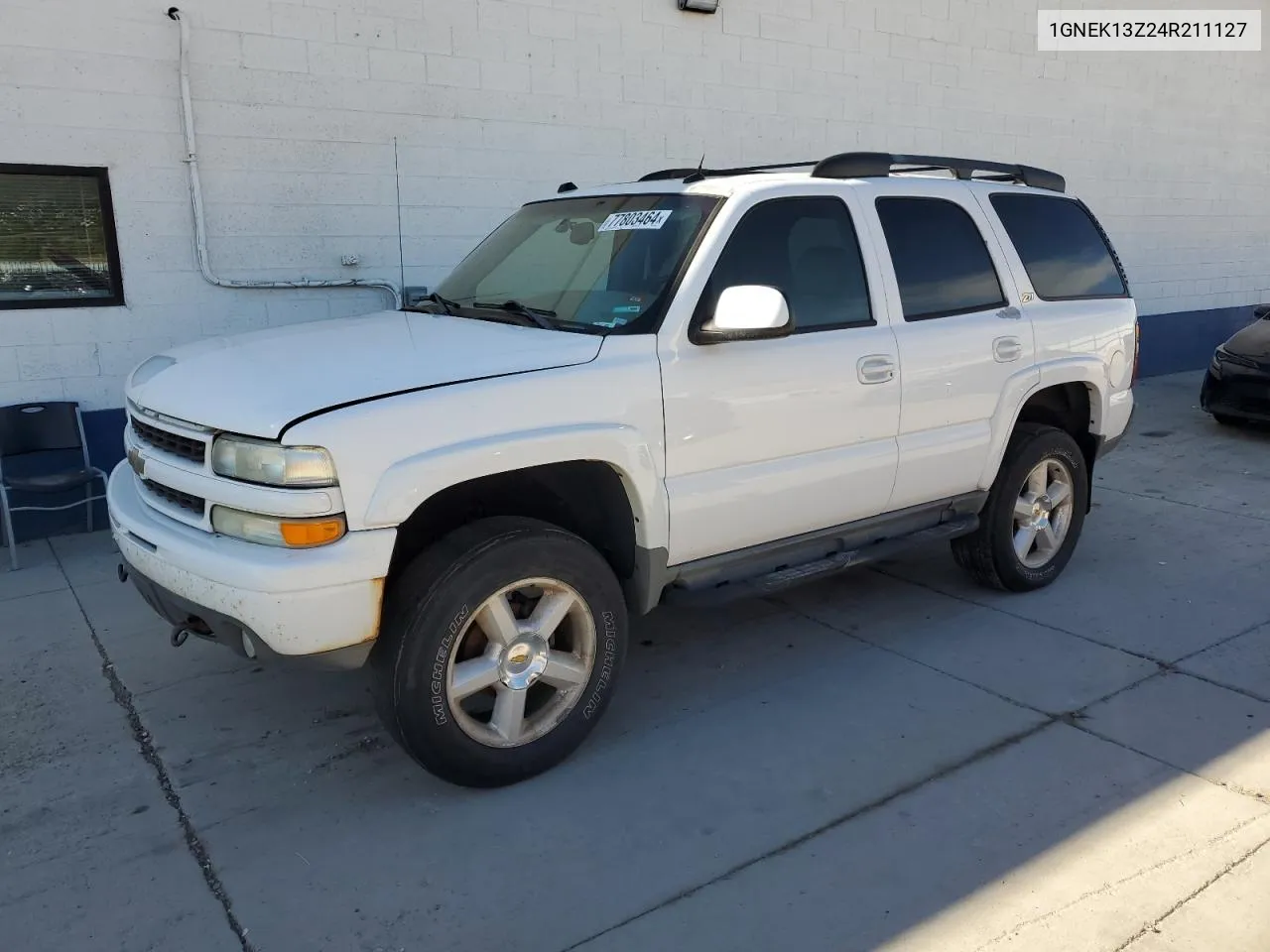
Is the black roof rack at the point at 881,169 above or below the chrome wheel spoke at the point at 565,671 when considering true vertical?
above

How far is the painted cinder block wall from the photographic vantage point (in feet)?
19.9

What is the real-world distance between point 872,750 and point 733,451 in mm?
→ 1209

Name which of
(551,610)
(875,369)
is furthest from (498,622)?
(875,369)

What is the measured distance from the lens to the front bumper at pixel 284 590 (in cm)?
289

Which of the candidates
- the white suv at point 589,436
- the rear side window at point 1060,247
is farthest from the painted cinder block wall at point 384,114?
the rear side window at point 1060,247

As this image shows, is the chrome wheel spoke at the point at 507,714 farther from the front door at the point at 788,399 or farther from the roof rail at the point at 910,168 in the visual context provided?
the roof rail at the point at 910,168

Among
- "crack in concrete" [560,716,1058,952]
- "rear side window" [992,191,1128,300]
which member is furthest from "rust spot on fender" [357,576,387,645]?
"rear side window" [992,191,1128,300]

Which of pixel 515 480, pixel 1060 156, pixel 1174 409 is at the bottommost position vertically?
pixel 1174 409

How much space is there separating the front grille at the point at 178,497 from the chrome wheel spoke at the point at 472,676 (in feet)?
3.12

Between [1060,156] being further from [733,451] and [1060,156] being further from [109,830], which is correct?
[109,830]

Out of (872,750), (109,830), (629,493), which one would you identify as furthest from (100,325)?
(872,750)

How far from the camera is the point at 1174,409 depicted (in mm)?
10641

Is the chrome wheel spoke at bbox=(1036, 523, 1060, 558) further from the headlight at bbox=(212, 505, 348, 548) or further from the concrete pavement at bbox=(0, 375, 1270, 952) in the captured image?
the headlight at bbox=(212, 505, 348, 548)

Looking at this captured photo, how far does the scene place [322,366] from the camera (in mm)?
3270
